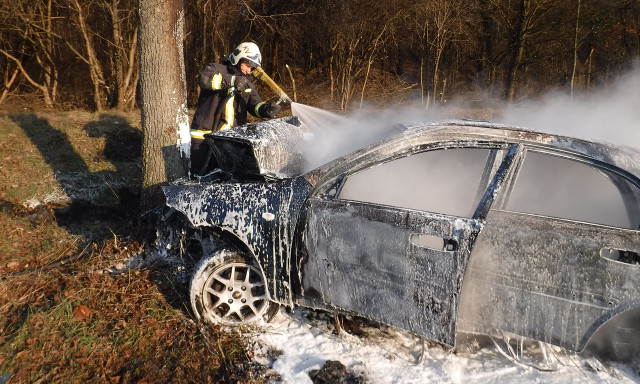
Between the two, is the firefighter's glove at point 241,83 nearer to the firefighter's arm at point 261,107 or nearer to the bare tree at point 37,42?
the firefighter's arm at point 261,107

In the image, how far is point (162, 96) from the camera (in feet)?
16.0

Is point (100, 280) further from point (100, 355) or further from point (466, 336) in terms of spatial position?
point (466, 336)

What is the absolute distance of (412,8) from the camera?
37.6 ft

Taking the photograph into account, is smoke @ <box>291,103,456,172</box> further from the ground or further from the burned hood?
the ground

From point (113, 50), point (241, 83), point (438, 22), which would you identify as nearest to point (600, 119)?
point (241, 83)

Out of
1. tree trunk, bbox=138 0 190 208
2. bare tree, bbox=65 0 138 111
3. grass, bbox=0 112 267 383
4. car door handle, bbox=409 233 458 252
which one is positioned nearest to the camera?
car door handle, bbox=409 233 458 252

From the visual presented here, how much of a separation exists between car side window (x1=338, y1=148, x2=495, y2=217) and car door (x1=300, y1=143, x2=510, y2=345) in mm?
500

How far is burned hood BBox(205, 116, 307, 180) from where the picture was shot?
3650 millimetres

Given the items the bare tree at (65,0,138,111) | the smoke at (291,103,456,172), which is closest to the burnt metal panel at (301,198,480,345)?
the smoke at (291,103,456,172)

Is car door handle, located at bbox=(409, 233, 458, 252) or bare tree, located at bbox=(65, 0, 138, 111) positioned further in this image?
bare tree, located at bbox=(65, 0, 138, 111)

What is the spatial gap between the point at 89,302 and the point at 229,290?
1.19m

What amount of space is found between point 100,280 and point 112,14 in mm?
7889

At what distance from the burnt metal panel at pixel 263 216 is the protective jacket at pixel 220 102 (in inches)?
81.7

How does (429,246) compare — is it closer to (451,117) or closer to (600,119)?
(451,117)
